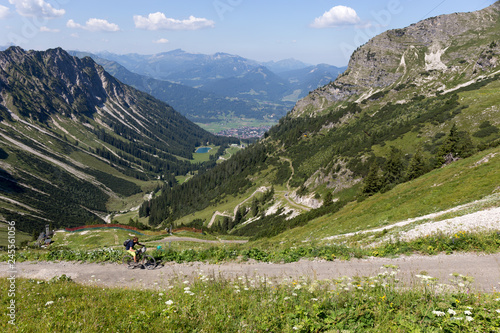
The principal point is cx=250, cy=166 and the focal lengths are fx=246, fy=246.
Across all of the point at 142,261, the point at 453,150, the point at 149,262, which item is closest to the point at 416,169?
the point at 453,150

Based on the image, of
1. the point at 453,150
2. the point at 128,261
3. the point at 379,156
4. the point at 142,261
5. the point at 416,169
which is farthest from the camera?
the point at 379,156

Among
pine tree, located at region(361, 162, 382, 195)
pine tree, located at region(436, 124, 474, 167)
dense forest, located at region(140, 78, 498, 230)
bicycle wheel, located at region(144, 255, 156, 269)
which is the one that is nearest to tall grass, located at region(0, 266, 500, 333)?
bicycle wheel, located at region(144, 255, 156, 269)

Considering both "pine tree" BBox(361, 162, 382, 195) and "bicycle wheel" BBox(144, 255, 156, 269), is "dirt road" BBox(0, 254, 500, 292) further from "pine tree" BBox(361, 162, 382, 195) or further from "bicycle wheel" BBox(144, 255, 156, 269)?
"pine tree" BBox(361, 162, 382, 195)

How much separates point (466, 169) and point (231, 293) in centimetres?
4255

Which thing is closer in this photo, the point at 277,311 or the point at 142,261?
the point at 277,311

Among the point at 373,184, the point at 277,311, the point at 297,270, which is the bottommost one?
the point at 373,184

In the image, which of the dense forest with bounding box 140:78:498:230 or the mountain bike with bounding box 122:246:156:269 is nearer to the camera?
the mountain bike with bounding box 122:246:156:269

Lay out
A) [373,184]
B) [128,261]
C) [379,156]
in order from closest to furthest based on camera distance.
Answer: [128,261] < [373,184] < [379,156]

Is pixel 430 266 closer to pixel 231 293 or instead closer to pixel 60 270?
pixel 231 293

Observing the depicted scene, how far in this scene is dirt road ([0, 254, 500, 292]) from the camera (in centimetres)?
1209

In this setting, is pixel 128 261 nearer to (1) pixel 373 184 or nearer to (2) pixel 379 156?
(1) pixel 373 184

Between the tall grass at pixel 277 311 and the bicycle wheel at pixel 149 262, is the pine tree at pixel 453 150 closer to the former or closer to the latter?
the tall grass at pixel 277 311

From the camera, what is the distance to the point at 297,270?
14742 millimetres

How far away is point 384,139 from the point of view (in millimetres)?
104562
